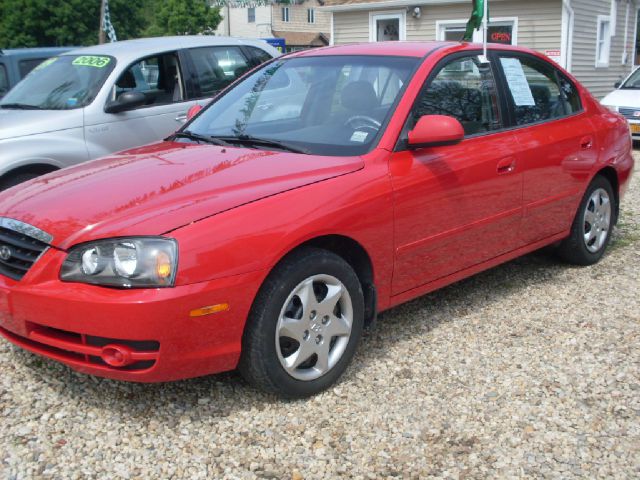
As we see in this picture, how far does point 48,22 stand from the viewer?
4516cm

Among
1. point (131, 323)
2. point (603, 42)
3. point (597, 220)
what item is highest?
point (603, 42)

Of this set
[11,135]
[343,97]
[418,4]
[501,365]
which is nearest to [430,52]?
[343,97]

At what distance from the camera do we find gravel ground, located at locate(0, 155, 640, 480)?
9.76ft

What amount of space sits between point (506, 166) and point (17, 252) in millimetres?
2782

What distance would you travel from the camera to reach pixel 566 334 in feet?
14.1

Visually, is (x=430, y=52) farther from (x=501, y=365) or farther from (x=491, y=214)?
(x=501, y=365)

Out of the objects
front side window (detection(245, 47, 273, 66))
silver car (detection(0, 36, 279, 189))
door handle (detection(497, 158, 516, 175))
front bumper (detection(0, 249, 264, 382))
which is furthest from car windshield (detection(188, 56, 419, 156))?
front side window (detection(245, 47, 273, 66))

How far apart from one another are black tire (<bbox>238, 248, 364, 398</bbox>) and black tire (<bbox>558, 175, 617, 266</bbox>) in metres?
2.49

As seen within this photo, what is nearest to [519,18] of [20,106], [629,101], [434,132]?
[629,101]

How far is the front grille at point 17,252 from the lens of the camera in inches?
124

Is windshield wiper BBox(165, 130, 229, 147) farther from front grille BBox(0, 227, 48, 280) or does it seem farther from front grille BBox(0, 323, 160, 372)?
front grille BBox(0, 323, 160, 372)

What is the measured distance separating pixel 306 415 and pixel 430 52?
2.19 m

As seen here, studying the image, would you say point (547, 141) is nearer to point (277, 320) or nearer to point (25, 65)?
point (277, 320)

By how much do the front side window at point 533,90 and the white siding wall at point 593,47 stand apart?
14.3m
